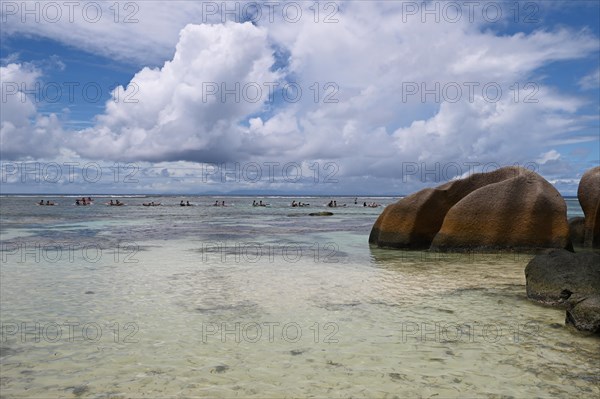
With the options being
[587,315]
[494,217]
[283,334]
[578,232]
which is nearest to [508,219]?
[494,217]

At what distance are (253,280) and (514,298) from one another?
569cm

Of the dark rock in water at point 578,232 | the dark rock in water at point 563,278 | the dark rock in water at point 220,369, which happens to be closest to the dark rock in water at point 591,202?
the dark rock in water at point 578,232

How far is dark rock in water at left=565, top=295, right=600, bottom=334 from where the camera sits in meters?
6.74

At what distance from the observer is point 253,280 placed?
11.2 metres

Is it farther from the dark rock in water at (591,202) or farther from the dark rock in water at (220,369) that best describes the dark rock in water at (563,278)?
the dark rock in water at (591,202)

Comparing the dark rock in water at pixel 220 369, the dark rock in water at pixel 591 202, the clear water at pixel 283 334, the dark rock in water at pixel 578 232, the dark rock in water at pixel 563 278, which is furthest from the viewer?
the dark rock in water at pixel 578 232

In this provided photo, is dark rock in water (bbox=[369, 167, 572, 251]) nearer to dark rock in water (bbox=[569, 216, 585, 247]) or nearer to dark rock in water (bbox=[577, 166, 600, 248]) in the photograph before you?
dark rock in water (bbox=[577, 166, 600, 248])

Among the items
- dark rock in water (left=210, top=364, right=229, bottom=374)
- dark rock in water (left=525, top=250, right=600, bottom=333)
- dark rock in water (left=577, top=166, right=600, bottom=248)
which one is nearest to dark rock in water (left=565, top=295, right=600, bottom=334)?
dark rock in water (left=525, top=250, right=600, bottom=333)

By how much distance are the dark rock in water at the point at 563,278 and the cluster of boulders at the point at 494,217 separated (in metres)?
2.71

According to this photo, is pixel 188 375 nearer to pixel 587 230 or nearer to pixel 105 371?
pixel 105 371

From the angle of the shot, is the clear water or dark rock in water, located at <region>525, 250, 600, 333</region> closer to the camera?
the clear water

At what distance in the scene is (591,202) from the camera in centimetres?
1778

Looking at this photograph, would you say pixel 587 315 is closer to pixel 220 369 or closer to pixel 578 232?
pixel 220 369

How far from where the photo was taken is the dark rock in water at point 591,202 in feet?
57.8
